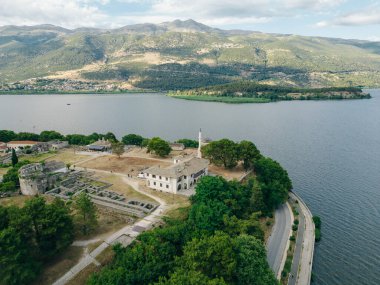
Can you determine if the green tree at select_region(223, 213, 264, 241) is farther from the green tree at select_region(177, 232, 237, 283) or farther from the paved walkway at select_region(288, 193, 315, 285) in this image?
the green tree at select_region(177, 232, 237, 283)

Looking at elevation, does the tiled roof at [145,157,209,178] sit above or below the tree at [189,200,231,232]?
above

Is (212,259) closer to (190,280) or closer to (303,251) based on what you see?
(190,280)

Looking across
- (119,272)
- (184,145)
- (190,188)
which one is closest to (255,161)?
(190,188)

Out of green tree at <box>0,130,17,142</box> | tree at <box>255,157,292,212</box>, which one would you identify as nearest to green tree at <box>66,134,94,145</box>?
green tree at <box>0,130,17,142</box>

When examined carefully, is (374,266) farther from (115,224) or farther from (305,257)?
Result: (115,224)

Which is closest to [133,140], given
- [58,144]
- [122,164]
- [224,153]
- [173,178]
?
[58,144]

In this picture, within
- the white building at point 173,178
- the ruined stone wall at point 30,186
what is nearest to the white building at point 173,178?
the white building at point 173,178
